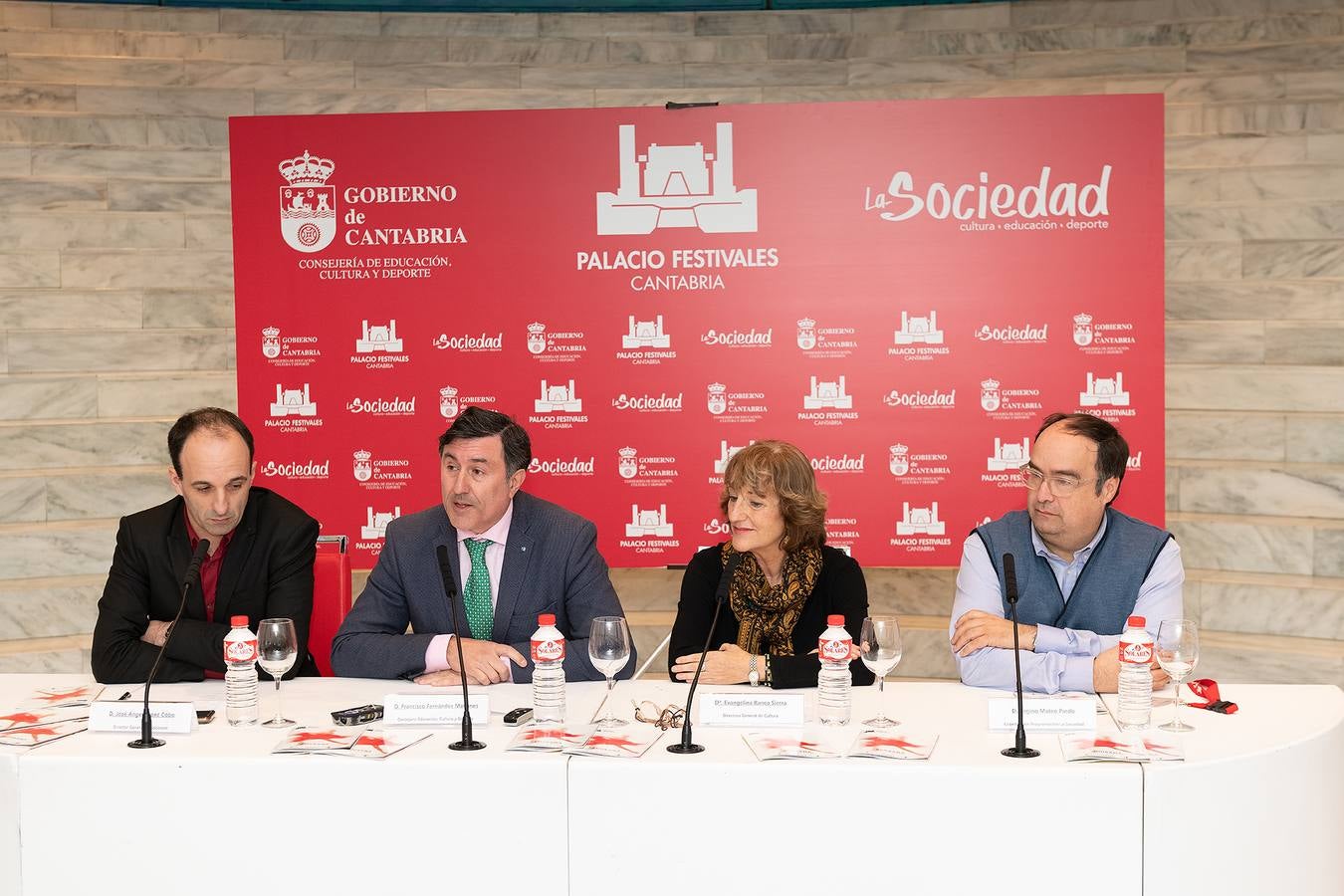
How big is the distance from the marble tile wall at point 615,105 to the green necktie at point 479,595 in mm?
2113

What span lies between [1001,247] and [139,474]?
138 inches

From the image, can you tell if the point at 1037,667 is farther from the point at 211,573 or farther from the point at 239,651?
the point at 211,573

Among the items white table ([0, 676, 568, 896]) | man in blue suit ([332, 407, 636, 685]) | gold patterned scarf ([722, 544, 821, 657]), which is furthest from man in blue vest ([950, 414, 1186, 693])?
white table ([0, 676, 568, 896])

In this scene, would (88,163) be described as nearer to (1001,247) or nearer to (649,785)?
(1001,247)

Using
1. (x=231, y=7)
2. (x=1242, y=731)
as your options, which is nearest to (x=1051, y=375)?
(x=1242, y=731)

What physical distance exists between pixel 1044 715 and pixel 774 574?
3.25 ft

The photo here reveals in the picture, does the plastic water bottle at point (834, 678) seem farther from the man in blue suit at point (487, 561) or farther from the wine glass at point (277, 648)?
the wine glass at point (277, 648)

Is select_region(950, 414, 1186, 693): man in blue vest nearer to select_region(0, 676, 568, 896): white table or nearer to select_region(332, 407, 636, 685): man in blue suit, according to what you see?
select_region(332, 407, 636, 685): man in blue suit

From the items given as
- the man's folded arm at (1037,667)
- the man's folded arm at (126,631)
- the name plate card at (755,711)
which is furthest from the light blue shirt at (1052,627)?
the man's folded arm at (126,631)

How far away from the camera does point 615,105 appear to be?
230 inches

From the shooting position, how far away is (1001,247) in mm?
4785

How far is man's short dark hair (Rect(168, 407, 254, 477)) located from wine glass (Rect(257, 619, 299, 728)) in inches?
30.3

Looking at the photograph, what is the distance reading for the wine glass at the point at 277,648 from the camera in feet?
8.10

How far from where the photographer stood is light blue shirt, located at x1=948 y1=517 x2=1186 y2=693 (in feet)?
8.83
